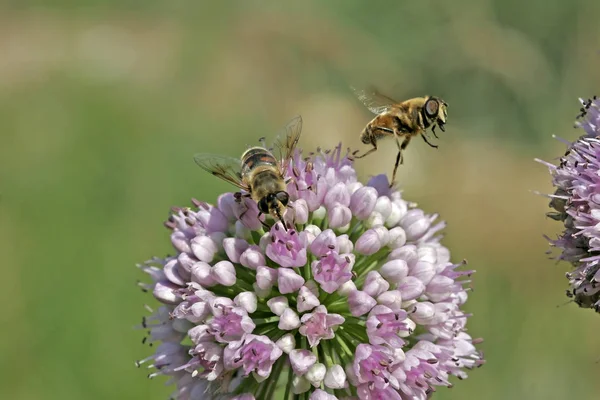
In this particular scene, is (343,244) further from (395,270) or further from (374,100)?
(374,100)

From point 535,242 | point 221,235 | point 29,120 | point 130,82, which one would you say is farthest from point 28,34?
point 221,235

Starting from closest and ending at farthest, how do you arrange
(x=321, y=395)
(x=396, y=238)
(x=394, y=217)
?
(x=321, y=395), (x=396, y=238), (x=394, y=217)

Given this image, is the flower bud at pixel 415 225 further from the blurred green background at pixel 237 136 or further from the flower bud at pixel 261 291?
the blurred green background at pixel 237 136

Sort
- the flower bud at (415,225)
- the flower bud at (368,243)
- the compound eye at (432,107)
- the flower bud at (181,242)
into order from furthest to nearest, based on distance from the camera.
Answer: the compound eye at (432,107)
the flower bud at (415,225)
the flower bud at (181,242)
the flower bud at (368,243)

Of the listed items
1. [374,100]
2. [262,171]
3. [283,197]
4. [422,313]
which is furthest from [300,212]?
[374,100]

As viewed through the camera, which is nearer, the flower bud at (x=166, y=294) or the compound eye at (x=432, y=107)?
the flower bud at (x=166, y=294)

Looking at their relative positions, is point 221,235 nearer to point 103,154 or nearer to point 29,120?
point 103,154

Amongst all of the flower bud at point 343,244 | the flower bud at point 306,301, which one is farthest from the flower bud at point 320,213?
the flower bud at point 306,301

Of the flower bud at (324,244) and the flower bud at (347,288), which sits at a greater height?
the flower bud at (324,244)
